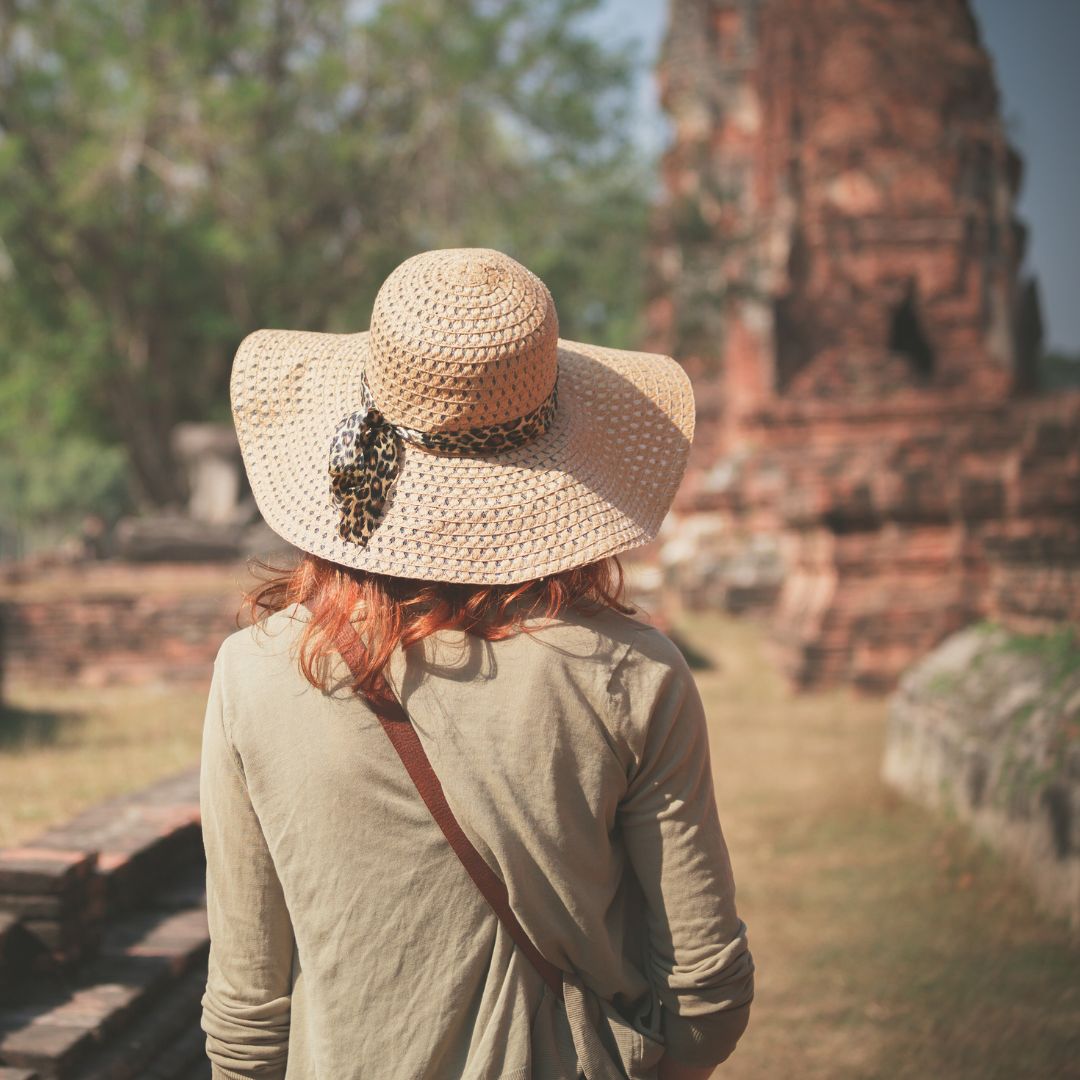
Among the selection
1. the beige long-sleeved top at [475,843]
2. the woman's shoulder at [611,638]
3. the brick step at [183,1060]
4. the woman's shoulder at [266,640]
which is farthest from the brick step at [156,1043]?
the woman's shoulder at [611,638]

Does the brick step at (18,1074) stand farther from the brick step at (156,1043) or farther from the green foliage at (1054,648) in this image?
the green foliage at (1054,648)

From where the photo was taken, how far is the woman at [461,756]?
3.77ft

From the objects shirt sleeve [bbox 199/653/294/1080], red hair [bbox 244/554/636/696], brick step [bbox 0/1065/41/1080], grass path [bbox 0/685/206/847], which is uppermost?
red hair [bbox 244/554/636/696]

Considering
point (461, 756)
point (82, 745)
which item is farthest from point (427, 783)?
point (82, 745)

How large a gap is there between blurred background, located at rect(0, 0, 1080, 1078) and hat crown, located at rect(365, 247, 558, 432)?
1.32m

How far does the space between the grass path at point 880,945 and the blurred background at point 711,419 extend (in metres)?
0.02

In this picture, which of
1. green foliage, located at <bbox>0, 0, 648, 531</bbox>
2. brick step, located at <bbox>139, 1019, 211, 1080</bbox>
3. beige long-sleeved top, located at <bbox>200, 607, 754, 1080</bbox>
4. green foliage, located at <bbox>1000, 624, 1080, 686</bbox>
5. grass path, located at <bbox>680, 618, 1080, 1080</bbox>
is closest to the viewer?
beige long-sleeved top, located at <bbox>200, 607, 754, 1080</bbox>

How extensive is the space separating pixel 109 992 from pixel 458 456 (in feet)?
4.71

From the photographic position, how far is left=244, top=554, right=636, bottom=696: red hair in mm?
1148

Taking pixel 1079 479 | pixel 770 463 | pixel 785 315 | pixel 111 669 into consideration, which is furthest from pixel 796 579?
pixel 785 315

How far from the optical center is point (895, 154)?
12930 mm

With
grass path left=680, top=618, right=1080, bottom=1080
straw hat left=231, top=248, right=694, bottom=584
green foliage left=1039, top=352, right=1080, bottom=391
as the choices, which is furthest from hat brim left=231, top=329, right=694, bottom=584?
green foliage left=1039, top=352, right=1080, bottom=391

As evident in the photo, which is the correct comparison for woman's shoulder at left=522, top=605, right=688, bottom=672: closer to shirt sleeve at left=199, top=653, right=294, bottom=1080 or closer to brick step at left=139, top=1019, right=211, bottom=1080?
shirt sleeve at left=199, top=653, right=294, bottom=1080

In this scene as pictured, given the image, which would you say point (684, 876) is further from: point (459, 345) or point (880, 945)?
point (880, 945)
